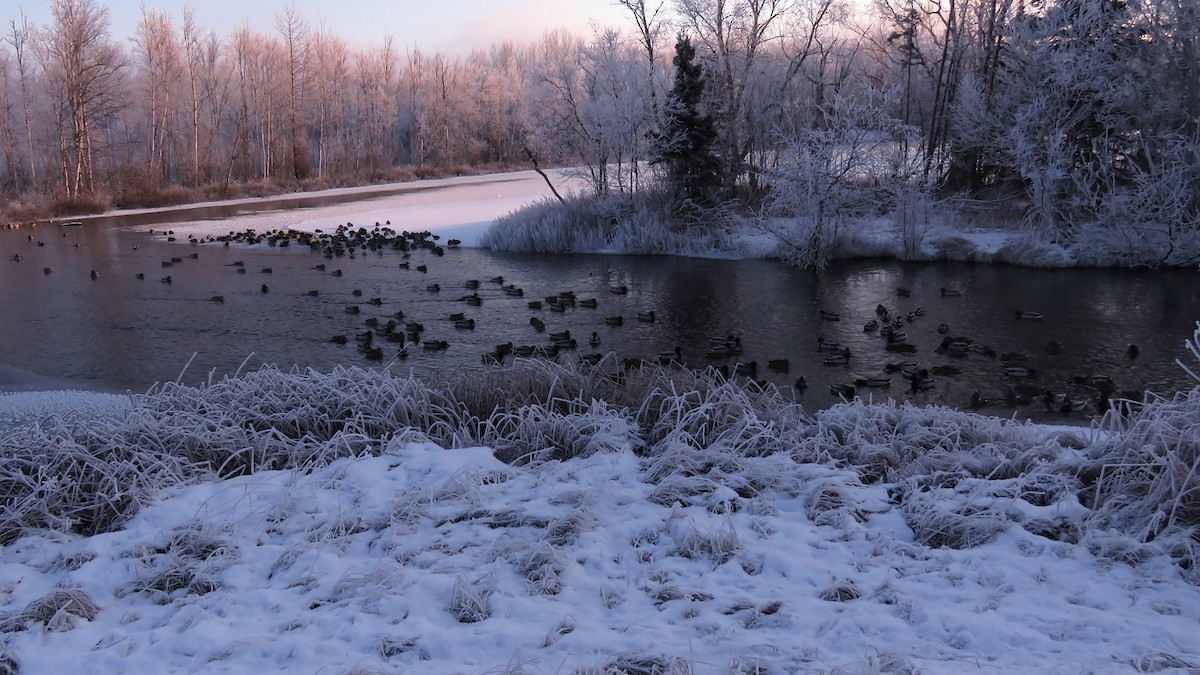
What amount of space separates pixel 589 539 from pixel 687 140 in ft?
60.0

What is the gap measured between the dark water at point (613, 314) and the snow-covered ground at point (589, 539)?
2988 millimetres

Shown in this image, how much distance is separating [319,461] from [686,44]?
1877 cm

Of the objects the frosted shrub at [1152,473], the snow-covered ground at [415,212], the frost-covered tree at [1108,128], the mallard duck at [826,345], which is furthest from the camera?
the snow-covered ground at [415,212]

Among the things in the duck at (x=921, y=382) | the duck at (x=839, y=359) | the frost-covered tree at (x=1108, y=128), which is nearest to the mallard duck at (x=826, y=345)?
the duck at (x=839, y=359)

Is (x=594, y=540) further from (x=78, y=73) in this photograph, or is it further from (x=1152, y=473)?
(x=78, y=73)

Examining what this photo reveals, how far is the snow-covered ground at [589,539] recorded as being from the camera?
10.5 feet

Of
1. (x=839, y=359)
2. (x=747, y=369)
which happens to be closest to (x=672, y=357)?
(x=747, y=369)

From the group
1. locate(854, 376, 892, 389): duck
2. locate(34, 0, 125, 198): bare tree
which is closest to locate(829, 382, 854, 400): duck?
locate(854, 376, 892, 389): duck

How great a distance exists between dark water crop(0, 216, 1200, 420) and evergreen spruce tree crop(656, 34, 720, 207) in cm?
276

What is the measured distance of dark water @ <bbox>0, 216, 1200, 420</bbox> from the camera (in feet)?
31.4

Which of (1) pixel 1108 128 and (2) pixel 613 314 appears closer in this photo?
(2) pixel 613 314

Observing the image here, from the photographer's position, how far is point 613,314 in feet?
43.0

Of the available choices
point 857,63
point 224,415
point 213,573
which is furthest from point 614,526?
point 857,63

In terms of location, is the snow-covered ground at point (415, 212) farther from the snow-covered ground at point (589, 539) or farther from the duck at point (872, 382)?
the snow-covered ground at point (589, 539)
